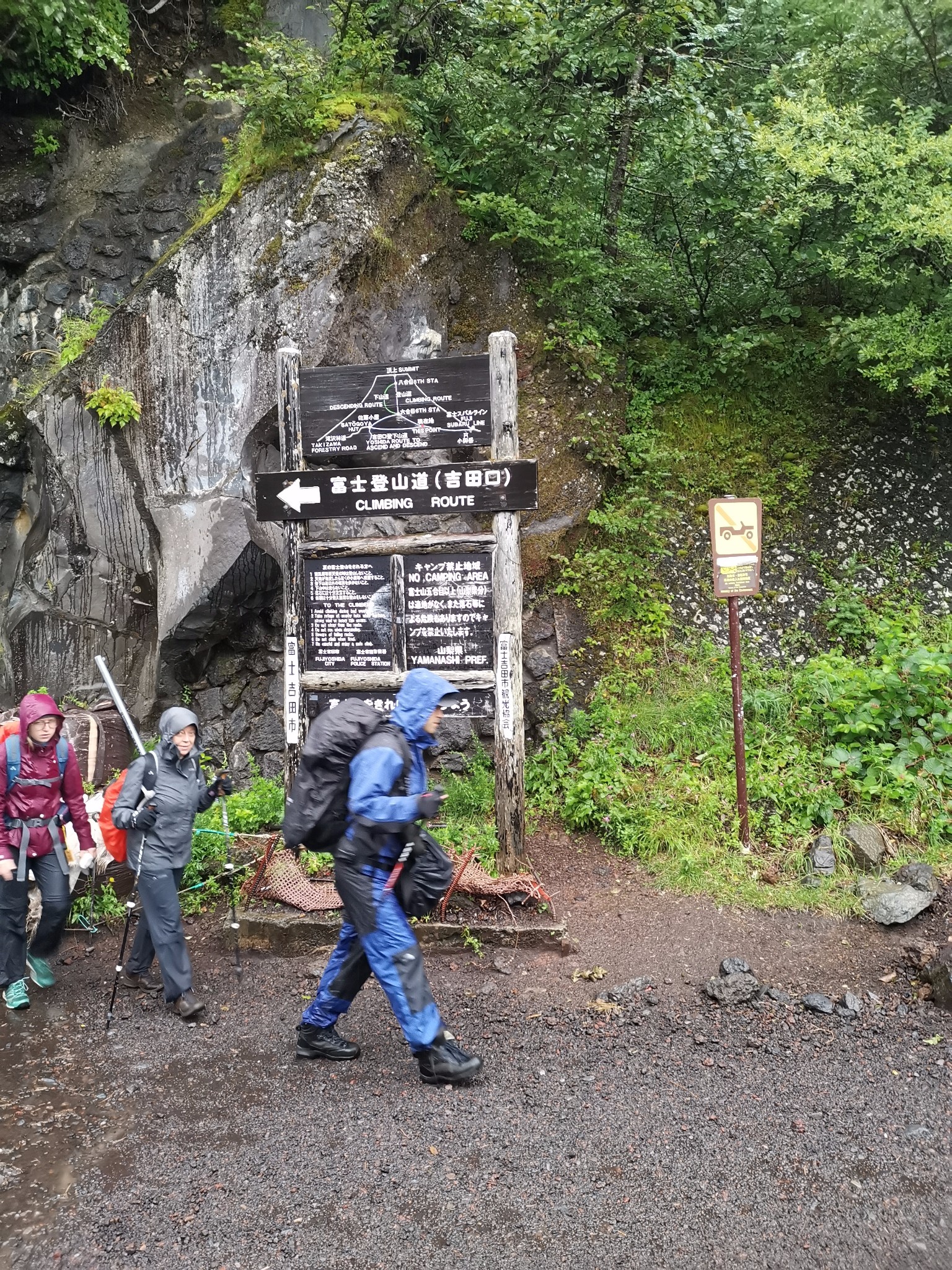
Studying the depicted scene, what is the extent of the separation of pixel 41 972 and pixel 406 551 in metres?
3.84

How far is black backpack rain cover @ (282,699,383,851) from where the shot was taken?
4.37 metres

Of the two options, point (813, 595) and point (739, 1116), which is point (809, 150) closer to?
point (813, 595)

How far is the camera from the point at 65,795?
584 cm

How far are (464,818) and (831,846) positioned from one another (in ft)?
9.63

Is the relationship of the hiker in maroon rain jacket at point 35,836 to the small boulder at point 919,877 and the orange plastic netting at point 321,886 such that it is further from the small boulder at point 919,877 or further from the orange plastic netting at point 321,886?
the small boulder at point 919,877

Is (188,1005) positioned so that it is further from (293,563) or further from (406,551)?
(406,551)

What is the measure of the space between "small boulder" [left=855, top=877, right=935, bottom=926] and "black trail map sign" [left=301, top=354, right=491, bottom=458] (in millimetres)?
4212

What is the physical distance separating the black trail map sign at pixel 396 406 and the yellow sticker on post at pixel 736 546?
196cm

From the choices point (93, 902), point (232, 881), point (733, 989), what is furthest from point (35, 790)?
point (733, 989)

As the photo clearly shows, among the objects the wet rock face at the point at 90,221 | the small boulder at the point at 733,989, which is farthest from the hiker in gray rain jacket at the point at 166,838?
the wet rock face at the point at 90,221

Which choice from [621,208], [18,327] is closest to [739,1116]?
[621,208]

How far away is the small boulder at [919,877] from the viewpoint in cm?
606

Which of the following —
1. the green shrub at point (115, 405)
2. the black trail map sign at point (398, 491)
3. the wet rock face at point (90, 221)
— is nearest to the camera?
the black trail map sign at point (398, 491)

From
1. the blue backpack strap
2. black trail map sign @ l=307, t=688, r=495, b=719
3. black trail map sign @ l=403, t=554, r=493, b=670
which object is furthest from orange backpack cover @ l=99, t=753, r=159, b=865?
black trail map sign @ l=403, t=554, r=493, b=670
